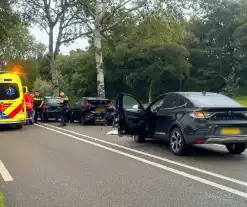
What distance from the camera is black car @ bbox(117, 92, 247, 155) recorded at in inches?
328

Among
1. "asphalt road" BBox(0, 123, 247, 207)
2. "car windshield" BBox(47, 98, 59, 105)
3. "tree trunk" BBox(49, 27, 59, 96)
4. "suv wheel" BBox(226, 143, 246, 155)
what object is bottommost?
"asphalt road" BBox(0, 123, 247, 207)

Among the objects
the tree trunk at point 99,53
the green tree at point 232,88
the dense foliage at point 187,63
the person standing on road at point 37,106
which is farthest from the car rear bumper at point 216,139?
the green tree at point 232,88

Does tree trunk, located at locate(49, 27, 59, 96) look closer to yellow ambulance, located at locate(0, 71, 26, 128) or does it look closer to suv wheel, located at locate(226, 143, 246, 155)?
yellow ambulance, located at locate(0, 71, 26, 128)

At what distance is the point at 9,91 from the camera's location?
51.6ft

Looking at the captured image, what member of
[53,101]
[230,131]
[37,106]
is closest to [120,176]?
[230,131]

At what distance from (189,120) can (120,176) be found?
251 centimetres

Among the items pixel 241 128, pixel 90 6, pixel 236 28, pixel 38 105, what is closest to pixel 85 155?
pixel 241 128

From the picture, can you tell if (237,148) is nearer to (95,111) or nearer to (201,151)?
(201,151)

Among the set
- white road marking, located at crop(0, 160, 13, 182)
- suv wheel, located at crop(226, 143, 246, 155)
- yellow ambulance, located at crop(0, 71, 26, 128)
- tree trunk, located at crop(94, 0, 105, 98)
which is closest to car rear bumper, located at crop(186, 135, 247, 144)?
suv wheel, located at crop(226, 143, 246, 155)

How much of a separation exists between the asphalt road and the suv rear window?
18.0ft

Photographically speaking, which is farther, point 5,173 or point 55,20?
point 55,20

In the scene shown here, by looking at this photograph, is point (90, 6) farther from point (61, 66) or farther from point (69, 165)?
point (61, 66)

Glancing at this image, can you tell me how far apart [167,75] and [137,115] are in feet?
139

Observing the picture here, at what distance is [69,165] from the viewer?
7.80m
